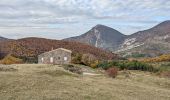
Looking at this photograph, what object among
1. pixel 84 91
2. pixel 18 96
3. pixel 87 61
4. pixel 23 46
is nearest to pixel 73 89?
pixel 84 91

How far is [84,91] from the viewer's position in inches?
1380

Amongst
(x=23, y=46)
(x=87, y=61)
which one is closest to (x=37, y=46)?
(x=23, y=46)

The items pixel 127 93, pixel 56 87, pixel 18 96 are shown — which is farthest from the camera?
pixel 127 93

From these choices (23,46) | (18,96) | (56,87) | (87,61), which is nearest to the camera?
(18,96)

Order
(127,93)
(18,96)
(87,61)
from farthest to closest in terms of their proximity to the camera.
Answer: (87,61), (127,93), (18,96)

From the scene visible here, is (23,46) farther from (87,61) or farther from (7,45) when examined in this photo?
(87,61)

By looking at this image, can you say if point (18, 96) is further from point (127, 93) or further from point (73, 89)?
point (127, 93)

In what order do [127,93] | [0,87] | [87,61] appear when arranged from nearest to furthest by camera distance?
[0,87]
[127,93]
[87,61]

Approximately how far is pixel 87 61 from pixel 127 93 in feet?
258

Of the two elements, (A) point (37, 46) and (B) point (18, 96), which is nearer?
(B) point (18, 96)

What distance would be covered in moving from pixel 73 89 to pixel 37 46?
161412 millimetres

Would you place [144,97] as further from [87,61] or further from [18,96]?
[87,61]

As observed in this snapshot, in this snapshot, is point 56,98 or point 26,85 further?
point 26,85

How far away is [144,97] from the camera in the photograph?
37.1m
